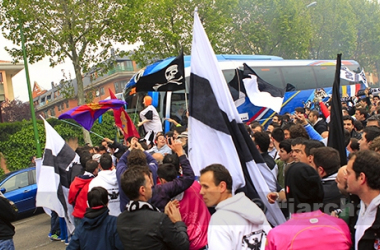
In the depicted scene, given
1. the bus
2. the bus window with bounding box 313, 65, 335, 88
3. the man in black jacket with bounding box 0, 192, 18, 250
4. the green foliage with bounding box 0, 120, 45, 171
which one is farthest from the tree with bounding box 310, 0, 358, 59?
the man in black jacket with bounding box 0, 192, 18, 250

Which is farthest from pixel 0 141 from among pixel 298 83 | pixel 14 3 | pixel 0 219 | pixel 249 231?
pixel 249 231

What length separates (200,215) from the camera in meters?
3.77

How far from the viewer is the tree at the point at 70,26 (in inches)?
677

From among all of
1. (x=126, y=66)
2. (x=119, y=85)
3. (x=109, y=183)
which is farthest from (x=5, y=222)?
(x=126, y=66)

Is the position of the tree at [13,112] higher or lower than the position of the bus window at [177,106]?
higher

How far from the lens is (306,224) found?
2.53 m

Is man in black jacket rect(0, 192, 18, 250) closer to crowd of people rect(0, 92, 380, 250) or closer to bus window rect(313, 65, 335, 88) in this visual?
crowd of people rect(0, 92, 380, 250)

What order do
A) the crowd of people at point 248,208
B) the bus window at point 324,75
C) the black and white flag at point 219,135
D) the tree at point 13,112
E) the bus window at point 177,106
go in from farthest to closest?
the tree at point 13,112, the bus window at point 324,75, the bus window at point 177,106, the black and white flag at point 219,135, the crowd of people at point 248,208

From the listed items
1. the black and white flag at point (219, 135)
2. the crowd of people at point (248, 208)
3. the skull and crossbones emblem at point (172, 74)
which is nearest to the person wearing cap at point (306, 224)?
the crowd of people at point (248, 208)

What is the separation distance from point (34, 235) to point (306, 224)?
27.0ft

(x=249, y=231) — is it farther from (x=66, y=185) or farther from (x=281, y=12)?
(x=281, y=12)

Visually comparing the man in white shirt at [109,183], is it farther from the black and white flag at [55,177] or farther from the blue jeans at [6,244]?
the black and white flag at [55,177]

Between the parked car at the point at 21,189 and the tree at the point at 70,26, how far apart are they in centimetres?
617

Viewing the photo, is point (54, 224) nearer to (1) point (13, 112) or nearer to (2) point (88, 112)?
(2) point (88, 112)
